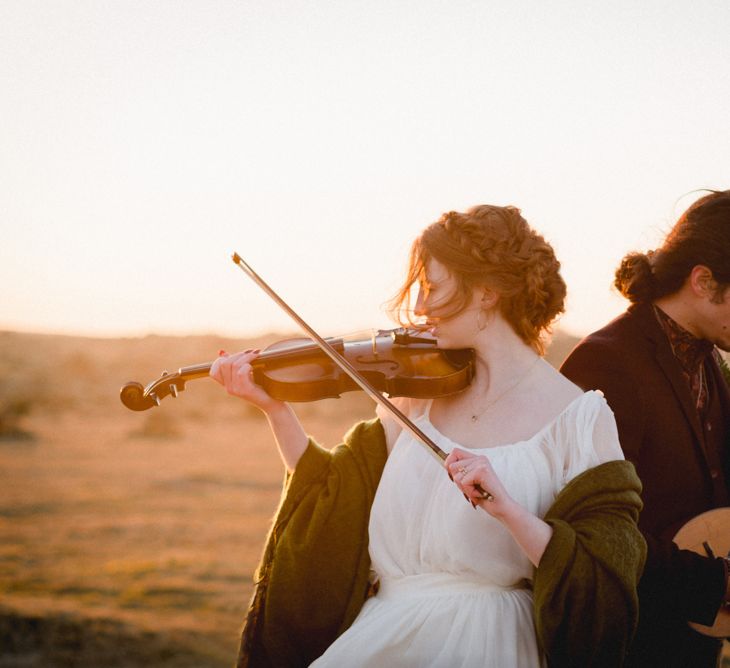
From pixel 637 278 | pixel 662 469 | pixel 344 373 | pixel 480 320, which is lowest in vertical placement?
pixel 662 469

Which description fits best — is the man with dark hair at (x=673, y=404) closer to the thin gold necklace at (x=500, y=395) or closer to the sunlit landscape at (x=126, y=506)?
the thin gold necklace at (x=500, y=395)

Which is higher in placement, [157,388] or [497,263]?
[497,263]

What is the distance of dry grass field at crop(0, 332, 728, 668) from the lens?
5605 millimetres

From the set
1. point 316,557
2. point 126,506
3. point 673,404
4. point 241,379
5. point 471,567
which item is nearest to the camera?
point 471,567

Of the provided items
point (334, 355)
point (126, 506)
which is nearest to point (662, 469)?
point (334, 355)

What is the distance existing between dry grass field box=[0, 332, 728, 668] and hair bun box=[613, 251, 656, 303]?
7.82ft

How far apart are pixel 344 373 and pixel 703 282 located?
131 cm

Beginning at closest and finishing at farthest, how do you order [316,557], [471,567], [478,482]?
1. [478,482]
2. [471,567]
3. [316,557]

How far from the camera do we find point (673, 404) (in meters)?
2.95

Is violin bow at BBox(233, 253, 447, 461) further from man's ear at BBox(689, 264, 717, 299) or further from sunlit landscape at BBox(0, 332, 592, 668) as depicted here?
sunlit landscape at BBox(0, 332, 592, 668)

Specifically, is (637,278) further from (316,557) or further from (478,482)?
(316,557)

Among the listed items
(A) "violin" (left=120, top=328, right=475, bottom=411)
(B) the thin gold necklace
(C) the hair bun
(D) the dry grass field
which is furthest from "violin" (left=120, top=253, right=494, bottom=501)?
(D) the dry grass field

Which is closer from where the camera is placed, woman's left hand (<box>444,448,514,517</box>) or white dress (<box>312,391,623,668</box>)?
woman's left hand (<box>444,448,514,517</box>)

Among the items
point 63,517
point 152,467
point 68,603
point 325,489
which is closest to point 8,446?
point 152,467
